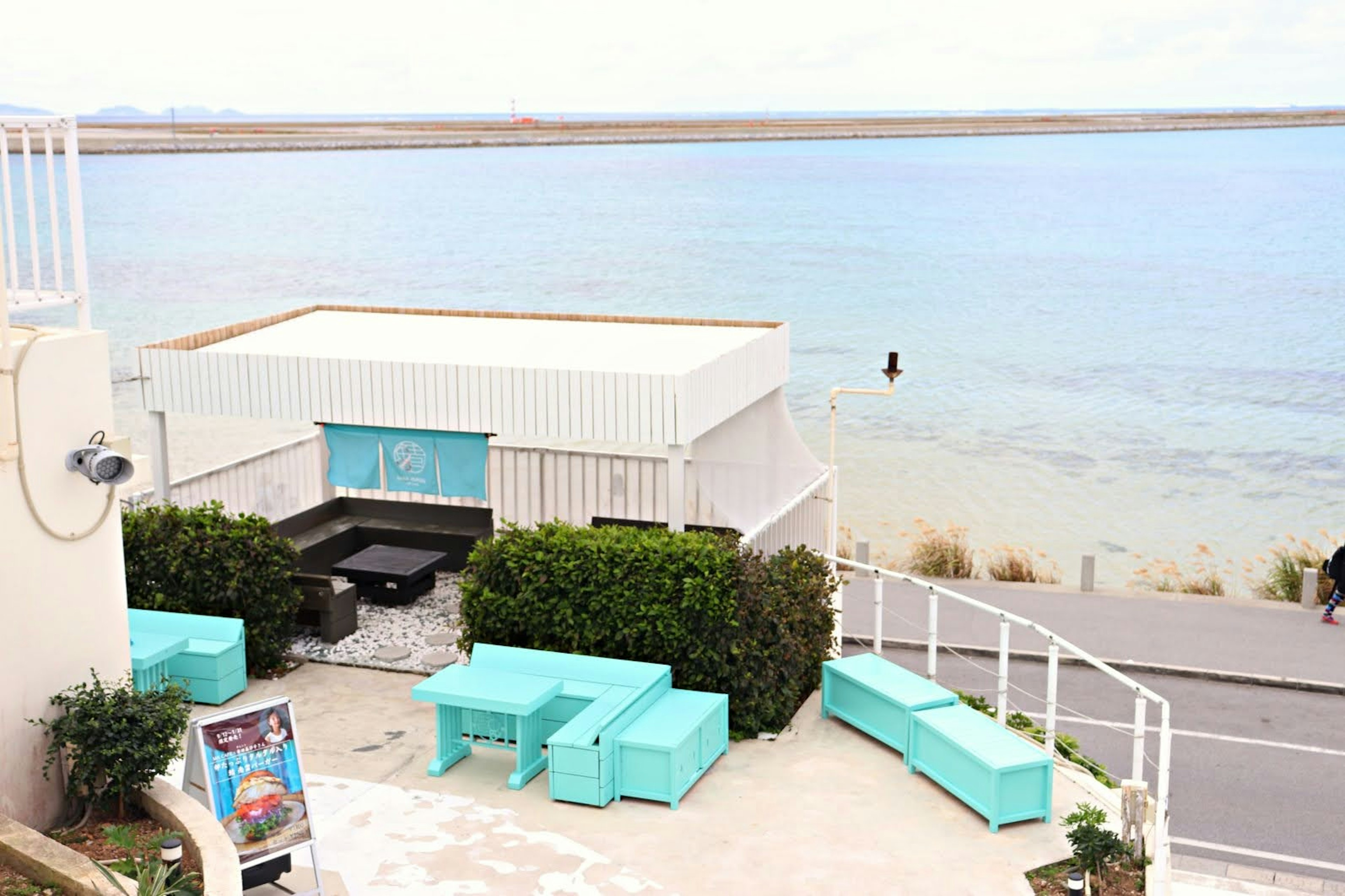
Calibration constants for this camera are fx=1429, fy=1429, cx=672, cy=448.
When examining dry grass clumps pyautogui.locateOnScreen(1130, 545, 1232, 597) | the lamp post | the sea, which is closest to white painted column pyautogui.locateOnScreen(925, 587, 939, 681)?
the lamp post

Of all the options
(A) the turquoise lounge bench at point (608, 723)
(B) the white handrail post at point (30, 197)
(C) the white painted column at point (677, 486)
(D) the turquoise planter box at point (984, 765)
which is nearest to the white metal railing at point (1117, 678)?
(D) the turquoise planter box at point (984, 765)

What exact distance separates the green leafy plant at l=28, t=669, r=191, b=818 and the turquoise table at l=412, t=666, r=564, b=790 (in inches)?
93.8

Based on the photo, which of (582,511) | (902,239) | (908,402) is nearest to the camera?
(582,511)

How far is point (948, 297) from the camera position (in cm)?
8306

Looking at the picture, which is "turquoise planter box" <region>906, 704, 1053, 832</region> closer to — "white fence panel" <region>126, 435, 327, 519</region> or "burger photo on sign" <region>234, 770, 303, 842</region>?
"burger photo on sign" <region>234, 770, 303, 842</region>

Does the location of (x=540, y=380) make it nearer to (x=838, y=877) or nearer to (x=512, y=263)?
(x=838, y=877)

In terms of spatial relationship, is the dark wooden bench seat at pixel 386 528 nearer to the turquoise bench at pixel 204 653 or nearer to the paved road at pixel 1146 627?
the turquoise bench at pixel 204 653

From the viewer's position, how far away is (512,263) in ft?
323

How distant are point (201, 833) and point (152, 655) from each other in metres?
3.86

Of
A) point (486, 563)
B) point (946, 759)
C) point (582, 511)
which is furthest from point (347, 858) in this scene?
point (582, 511)

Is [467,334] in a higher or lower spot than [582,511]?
higher

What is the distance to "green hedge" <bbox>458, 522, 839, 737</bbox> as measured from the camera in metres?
11.7

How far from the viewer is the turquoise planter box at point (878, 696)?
11281 millimetres

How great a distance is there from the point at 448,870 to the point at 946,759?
3.71 meters
